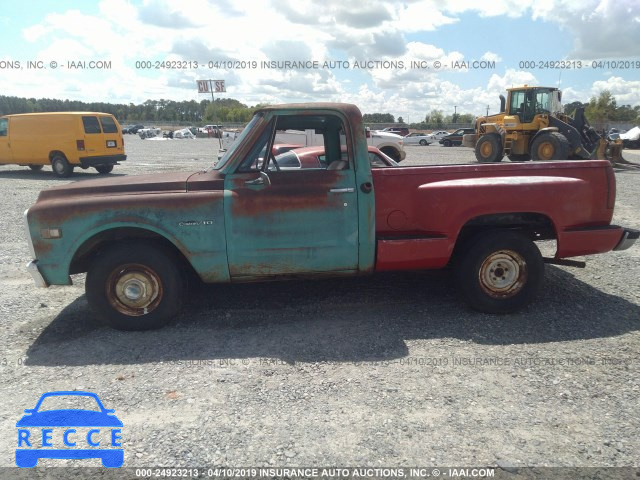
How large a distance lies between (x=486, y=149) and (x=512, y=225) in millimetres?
15861

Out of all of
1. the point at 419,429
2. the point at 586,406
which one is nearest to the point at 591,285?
the point at 586,406

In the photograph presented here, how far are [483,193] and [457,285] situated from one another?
3.07 ft

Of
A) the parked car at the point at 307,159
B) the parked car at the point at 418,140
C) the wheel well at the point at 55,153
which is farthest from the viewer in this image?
the parked car at the point at 418,140

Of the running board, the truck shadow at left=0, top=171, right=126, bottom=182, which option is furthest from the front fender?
the truck shadow at left=0, top=171, right=126, bottom=182

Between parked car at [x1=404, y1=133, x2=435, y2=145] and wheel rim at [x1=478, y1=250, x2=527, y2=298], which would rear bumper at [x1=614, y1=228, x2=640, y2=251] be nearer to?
wheel rim at [x1=478, y1=250, x2=527, y2=298]

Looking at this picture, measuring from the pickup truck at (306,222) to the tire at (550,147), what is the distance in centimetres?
1289

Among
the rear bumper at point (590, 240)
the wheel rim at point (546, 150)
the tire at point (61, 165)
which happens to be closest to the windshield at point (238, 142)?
the rear bumper at point (590, 240)

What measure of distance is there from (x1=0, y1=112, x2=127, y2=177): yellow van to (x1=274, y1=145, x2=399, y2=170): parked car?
10.8 m

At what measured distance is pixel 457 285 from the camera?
464 centimetres

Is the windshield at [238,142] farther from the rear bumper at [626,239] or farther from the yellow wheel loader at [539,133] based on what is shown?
the yellow wheel loader at [539,133]

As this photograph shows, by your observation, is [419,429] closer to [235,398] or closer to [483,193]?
[235,398]

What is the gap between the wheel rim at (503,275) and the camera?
4.54m

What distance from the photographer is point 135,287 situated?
4.29m

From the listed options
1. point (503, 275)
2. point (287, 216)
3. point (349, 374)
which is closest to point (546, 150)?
point (503, 275)
